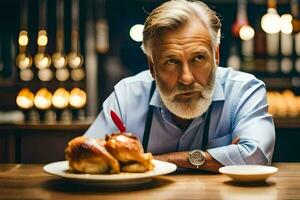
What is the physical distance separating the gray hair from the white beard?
22 centimetres

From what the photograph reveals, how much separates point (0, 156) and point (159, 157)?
3.07 meters

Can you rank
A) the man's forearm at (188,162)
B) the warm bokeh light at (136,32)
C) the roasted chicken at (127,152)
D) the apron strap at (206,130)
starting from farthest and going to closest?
the warm bokeh light at (136,32) → the apron strap at (206,130) → the man's forearm at (188,162) → the roasted chicken at (127,152)

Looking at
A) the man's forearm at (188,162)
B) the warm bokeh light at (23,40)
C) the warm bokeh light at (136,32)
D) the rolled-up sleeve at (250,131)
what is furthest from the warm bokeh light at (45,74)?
the man's forearm at (188,162)

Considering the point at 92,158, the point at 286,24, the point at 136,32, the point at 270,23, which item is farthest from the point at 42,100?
the point at 92,158

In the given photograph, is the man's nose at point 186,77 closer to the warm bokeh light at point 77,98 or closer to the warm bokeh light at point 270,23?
the warm bokeh light at point 270,23

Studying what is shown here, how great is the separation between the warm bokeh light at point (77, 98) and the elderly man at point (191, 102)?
3.00 metres

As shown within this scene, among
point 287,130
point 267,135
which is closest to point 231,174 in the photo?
point 267,135

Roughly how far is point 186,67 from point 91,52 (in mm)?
3813

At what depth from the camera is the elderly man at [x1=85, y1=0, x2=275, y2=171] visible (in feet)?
6.81

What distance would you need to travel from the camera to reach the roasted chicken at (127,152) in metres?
1.58

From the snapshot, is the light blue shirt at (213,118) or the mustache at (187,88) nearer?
the mustache at (187,88)

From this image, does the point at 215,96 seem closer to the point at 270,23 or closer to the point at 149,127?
the point at 149,127

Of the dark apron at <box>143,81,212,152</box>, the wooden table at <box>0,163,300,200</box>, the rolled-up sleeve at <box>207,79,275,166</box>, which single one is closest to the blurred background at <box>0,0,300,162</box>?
the dark apron at <box>143,81,212,152</box>

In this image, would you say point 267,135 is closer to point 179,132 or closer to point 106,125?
point 179,132
